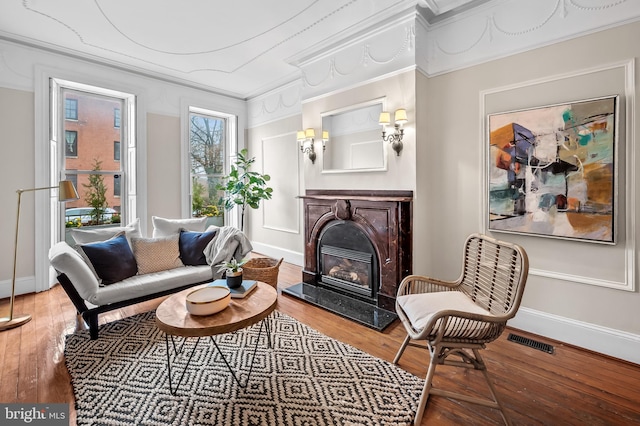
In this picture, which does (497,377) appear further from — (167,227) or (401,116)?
(167,227)

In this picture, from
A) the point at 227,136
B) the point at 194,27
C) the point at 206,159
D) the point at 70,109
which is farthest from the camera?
the point at 227,136

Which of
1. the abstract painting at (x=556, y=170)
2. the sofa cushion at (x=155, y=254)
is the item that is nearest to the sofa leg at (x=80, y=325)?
the sofa cushion at (x=155, y=254)

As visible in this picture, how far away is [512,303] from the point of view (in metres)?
1.70

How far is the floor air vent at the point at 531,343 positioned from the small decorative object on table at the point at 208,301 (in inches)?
93.1

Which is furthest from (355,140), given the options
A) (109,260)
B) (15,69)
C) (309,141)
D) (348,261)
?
(15,69)

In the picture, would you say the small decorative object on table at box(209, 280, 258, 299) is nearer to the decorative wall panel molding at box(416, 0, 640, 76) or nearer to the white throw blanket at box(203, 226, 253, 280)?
the white throw blanket at box(203, 226, 253, 280)

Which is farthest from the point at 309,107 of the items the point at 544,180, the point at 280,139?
the point at 544,180

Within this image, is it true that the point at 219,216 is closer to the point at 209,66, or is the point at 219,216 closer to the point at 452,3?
the point at 209,66

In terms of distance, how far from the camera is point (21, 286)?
3564 millimetres

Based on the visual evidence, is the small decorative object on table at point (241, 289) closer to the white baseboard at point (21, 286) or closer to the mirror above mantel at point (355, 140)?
the mirror above mantel at point (355, 140)

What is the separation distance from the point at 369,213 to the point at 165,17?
2880 mm

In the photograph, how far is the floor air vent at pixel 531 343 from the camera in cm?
236

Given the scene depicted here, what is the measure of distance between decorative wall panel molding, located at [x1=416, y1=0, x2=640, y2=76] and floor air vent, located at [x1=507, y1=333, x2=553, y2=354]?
2458mm

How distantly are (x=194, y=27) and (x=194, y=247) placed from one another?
7.85 feet
